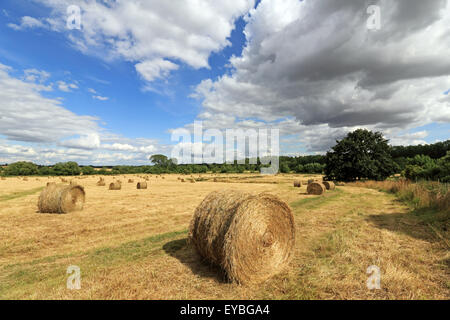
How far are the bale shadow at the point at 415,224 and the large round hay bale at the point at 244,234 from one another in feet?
19.7

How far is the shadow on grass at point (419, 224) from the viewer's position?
8.38 metres

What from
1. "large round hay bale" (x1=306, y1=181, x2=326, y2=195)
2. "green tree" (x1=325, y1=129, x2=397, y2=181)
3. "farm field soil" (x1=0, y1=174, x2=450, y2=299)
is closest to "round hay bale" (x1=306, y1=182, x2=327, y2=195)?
"large round hay bale" (x1=306, y1=181, x2=326, y2=195)

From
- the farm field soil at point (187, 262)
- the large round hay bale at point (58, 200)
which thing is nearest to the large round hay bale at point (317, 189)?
the farm field soil at point (187, 262)

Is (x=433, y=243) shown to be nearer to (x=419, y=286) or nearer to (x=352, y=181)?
(x=419, y=286)

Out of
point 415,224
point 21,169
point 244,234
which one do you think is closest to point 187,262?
point 244,234

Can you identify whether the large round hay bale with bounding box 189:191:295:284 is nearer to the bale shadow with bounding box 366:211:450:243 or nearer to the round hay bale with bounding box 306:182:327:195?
the bale shadow with bounding box 366:211:450:243

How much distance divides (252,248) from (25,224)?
11.7 m

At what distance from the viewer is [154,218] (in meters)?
12.4

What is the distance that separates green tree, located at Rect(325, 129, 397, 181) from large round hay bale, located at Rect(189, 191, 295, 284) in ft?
124

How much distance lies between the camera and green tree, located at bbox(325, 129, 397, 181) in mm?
37906

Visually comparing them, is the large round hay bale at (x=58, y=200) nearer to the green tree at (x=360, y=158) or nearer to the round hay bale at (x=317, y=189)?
the round hay bale at (x=317, y=189)

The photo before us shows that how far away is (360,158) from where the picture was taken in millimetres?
38438

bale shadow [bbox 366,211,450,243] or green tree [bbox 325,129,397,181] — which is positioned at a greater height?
green tree [bbox 325,129,397,181]

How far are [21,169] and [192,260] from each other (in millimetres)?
102323
